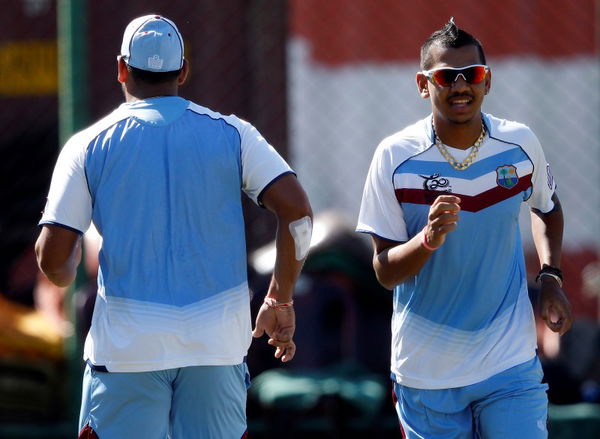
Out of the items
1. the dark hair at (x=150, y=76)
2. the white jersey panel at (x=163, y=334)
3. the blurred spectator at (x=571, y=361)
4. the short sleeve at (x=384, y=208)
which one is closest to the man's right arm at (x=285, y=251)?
the white jersey panel at (x=163, y=334)

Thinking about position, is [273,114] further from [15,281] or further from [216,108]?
[15,281]

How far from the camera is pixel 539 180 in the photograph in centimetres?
399

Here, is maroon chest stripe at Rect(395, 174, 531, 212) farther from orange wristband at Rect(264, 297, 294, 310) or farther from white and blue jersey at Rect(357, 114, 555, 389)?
orange wristband at Rect(264, 297, 294, 310)

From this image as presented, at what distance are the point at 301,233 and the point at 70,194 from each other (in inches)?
29.0

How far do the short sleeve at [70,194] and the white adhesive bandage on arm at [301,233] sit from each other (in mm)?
664

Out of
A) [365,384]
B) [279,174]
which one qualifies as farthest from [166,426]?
[365,384]

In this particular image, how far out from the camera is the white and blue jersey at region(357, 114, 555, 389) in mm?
3824

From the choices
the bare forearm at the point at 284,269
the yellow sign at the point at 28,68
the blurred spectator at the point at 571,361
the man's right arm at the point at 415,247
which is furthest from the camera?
the yellow sign at the point at 28,68

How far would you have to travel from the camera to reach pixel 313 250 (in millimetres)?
6273

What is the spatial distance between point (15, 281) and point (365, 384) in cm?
267

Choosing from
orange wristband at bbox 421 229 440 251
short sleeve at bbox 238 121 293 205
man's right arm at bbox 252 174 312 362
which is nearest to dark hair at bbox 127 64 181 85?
short sleeve at bbox 238 121 293 205

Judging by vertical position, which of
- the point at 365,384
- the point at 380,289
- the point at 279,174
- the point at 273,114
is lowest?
Answer: the point at 365,384

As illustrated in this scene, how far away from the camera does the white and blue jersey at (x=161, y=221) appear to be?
143 inches

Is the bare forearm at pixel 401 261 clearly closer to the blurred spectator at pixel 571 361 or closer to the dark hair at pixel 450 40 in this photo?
the dark hair at pixel 450 40
